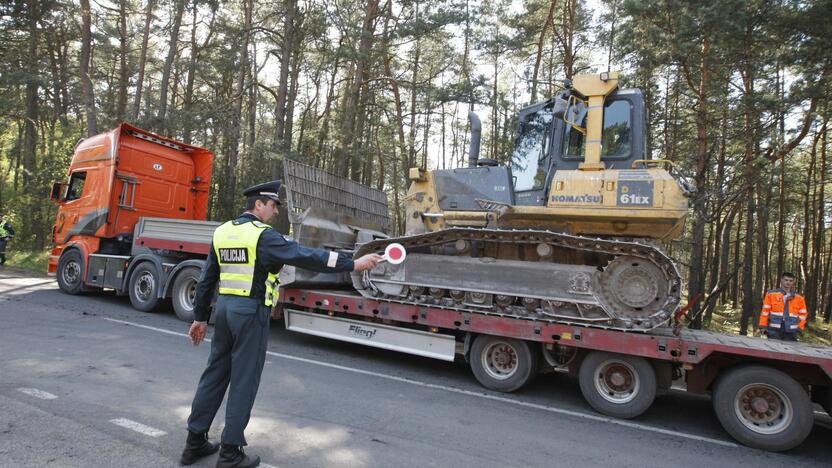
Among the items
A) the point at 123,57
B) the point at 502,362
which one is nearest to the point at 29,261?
the point at 123,57

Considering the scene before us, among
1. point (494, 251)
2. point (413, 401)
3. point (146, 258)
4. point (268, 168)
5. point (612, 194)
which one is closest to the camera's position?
point (413, 401)

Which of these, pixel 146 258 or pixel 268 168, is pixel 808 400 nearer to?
pixel 146 258

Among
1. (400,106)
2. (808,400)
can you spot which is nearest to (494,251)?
(808,400)

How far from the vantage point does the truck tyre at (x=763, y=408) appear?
169 inches

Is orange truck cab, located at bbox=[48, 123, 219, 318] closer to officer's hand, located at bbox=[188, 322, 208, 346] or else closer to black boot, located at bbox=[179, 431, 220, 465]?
officer's hand, located at bbox=[188, 322, 208, 346]

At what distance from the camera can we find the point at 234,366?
9.96ft

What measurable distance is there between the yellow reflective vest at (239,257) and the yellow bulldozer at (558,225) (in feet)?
10.2

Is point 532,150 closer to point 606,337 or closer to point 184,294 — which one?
point 606,337

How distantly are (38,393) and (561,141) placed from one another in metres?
6.05

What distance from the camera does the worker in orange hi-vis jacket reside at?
6.97 meters

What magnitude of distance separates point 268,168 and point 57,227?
7219 millimetres

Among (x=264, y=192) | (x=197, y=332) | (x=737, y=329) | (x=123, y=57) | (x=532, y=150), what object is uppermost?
(x=123, y=57)

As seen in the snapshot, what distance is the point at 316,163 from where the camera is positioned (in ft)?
76.5

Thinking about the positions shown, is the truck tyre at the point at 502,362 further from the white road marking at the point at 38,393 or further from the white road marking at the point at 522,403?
the white road marking at the point at 38,393
